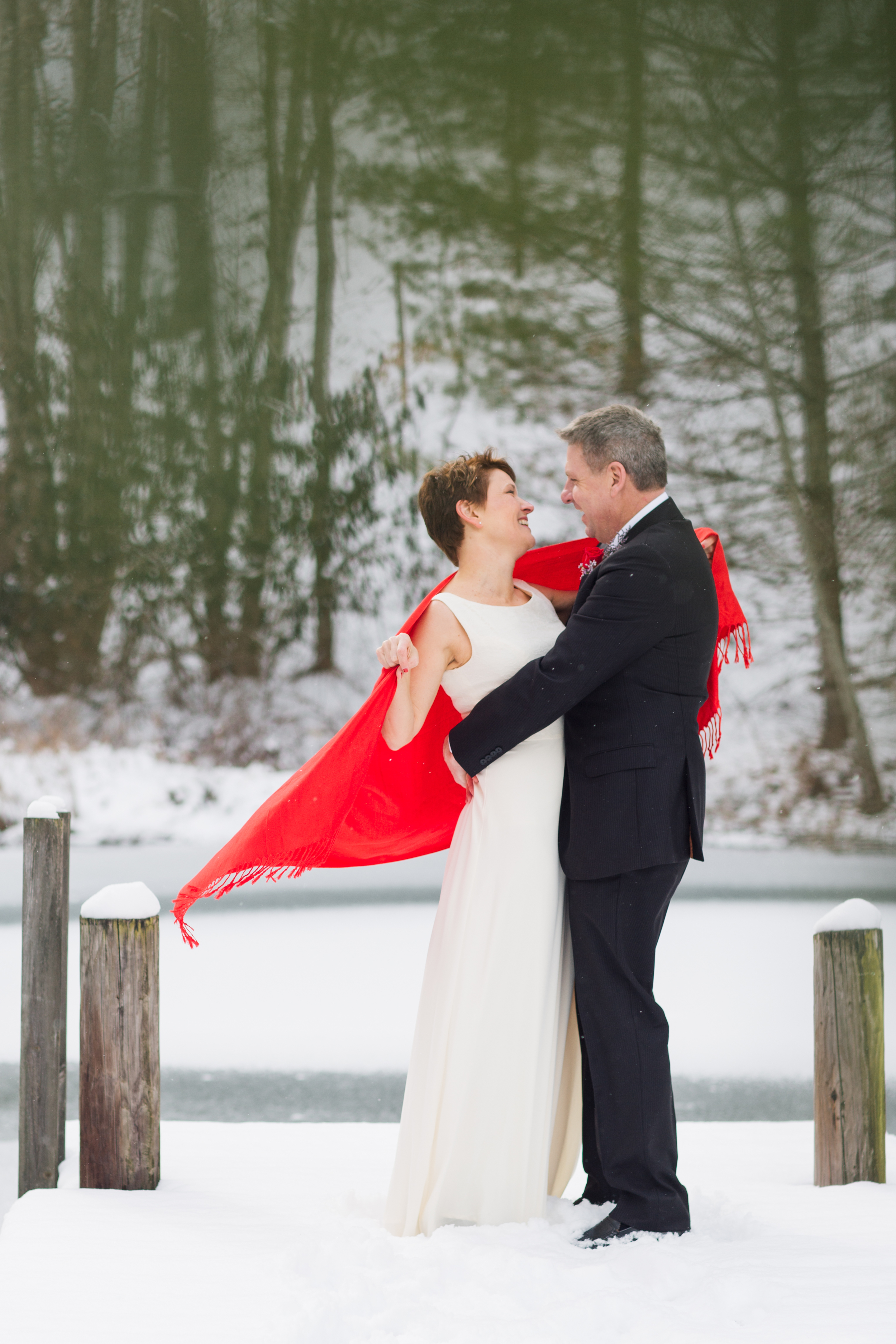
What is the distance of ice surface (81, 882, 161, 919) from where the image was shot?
9.48 feet

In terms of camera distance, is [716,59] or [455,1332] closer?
[455,1332]

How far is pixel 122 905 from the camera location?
2900mm

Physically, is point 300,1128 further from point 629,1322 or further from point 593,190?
point 593,190

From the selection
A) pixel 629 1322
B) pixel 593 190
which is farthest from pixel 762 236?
pixel 629 1322

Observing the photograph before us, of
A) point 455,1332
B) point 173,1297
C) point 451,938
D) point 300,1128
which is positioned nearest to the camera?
point 455,1332

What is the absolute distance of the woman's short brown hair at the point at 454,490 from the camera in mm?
2592

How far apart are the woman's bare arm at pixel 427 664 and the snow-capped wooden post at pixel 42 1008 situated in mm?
1124

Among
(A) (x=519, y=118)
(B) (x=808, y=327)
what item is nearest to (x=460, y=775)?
(B) (x=808, y=327)

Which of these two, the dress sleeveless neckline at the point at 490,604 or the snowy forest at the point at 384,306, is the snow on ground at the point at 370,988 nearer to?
the snowy forest at the point at 384,306

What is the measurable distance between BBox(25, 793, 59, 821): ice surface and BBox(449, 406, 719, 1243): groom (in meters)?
1.34

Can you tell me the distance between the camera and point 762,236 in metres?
11.4

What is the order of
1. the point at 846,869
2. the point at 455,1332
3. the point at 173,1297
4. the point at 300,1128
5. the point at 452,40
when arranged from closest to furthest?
the point at 455,1332, the point at 173,1297, the point at 300,1128, the point at 846,869, the point at 452,40

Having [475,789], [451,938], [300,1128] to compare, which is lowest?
[300,1128]

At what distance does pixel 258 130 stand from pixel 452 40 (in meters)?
2.11
